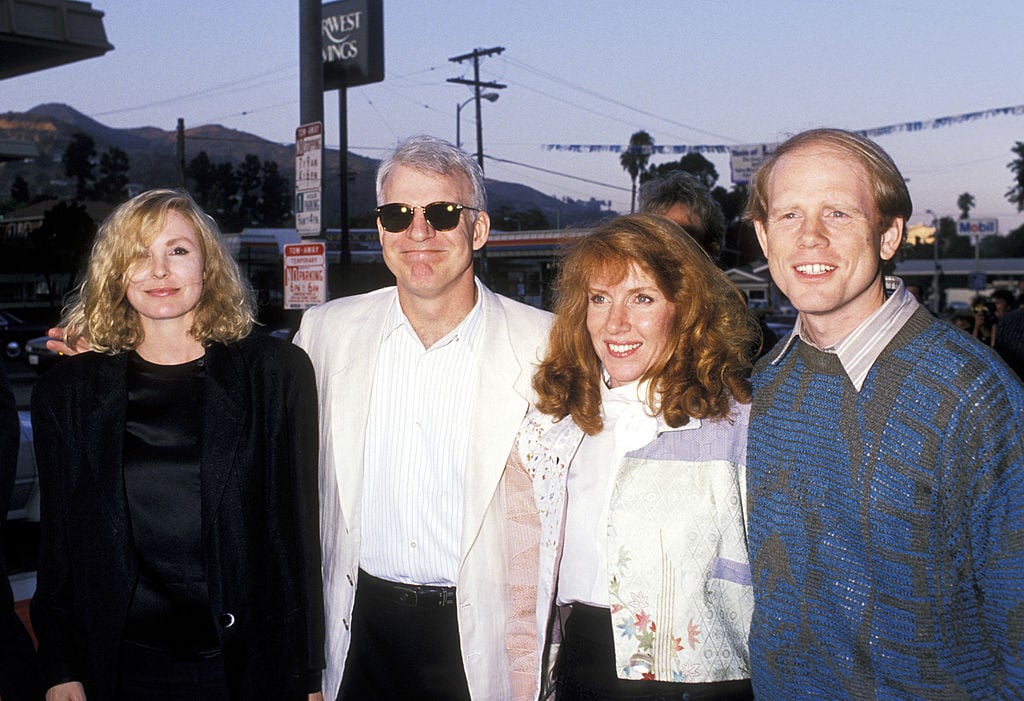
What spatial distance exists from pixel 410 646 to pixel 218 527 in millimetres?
795

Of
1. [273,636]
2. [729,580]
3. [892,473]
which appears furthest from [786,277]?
[273,636]

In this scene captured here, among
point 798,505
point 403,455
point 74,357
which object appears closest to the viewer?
point 798,505

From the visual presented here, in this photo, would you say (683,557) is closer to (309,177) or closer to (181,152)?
(309,177)

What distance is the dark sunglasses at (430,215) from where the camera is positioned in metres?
3.33

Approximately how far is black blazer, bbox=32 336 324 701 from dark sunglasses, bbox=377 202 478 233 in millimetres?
722

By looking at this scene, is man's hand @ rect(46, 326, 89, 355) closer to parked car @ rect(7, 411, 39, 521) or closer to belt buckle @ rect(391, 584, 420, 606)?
belt buckle @ rect(391, 584, 420, 606)

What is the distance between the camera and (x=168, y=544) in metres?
2.80

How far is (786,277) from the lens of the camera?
2.31 metres

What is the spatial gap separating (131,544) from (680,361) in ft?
5.90

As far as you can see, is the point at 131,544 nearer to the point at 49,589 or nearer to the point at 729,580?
the point at 49,589

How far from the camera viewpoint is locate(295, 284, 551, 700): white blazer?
3.05 m

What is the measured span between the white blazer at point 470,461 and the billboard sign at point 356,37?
31.8 ft

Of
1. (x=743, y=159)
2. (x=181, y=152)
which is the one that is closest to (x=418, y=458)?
(x=743, y=159)

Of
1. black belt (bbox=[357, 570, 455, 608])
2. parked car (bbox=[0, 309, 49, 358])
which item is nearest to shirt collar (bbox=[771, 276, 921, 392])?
black belt (bbox=[357, 570, 455, 608])
